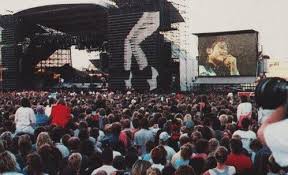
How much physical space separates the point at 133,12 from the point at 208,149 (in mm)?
33826

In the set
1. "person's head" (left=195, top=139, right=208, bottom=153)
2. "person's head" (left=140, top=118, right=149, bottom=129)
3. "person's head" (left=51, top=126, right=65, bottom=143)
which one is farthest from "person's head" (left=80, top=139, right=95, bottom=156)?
"person's head" (left=140, top=118, right=149, bottom=129)

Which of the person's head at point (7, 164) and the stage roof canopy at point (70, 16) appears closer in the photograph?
the person's head at point (7, 164)

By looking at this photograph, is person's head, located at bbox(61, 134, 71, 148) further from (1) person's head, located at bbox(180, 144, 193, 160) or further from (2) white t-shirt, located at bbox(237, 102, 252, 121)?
(2) white t-shirt, located at bbox(237, 102, 252, 121)

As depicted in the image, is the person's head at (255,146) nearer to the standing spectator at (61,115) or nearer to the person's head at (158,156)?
the person's head at (158,156)

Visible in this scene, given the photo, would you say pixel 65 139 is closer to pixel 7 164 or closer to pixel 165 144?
pixel 165 144

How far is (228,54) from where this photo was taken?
140 ft

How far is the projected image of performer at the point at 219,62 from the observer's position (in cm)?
4256

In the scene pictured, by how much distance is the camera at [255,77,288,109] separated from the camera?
2.27 m

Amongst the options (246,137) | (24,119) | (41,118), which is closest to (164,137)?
(246,137)

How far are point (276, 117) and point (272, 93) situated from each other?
108 mm

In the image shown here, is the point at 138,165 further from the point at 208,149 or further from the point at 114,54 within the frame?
the point at 114,54

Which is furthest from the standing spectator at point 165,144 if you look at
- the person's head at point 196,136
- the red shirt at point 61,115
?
the red shirt at point 61,115

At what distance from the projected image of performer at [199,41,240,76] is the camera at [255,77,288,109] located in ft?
133

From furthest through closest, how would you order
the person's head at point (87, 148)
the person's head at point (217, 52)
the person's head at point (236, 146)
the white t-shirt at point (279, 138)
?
the person's head at point (217, 52)
the person's head at point (87, 148)
the person's head at point (236, 146)
the white t-shirt at point (279, 138)
